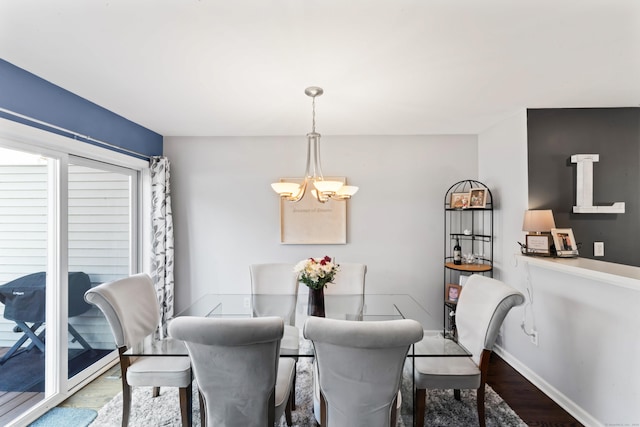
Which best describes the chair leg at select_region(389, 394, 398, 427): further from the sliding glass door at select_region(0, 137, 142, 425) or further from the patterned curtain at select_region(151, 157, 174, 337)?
the patterned curtain at select_region(151, 157, 174, 337)

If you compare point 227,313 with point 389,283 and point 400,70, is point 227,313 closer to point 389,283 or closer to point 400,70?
point 389,283

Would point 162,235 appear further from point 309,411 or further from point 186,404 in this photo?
point 309,411

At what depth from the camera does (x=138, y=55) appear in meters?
1.71

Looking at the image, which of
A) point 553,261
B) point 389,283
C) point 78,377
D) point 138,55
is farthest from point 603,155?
point 78,377

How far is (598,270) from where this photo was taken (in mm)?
1754

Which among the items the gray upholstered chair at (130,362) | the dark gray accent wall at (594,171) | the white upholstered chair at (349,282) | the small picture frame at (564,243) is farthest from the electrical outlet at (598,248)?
the gray upholstered chair at (130,362)

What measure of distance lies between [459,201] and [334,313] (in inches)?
78.6

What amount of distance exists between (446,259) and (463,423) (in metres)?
1.80

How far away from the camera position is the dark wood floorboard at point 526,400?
1.97 meters

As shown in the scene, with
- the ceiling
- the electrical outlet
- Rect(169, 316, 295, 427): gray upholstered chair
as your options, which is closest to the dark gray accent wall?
the electrical outlet

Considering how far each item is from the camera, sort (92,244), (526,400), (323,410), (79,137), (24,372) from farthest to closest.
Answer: (92,244) < (79,137) < (526,400) < (24,372) < (323,410)

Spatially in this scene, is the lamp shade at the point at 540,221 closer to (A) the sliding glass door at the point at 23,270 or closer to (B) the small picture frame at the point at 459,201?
(B) the small picture frame at the point at 459,201

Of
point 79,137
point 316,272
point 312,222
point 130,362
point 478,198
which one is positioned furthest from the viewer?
point 312,222

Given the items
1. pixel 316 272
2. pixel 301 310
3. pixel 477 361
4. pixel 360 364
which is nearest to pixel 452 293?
pixel 477 361
